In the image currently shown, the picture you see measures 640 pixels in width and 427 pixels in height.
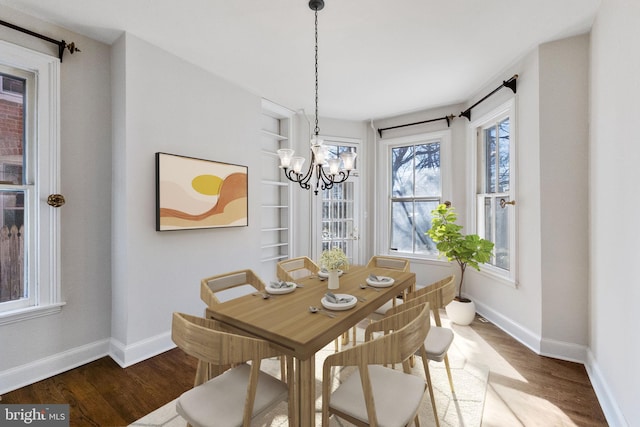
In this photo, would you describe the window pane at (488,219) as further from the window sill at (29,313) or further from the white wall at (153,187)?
the window sill at (29,313)

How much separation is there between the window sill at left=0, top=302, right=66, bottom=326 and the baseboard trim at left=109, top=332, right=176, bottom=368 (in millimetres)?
538

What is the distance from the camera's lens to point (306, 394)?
50.5 inches

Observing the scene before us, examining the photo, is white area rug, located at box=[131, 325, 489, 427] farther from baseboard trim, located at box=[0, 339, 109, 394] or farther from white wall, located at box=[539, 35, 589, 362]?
baseboard trim, located at box=[0, 339, 109, 394]

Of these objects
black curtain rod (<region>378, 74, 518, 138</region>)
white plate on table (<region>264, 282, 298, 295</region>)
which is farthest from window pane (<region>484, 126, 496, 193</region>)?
white plate on table (<region>264, 282, 298, 295</region>)

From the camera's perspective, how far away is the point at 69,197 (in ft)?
7.80

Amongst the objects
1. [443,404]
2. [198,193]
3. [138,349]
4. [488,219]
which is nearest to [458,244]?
[488,219]

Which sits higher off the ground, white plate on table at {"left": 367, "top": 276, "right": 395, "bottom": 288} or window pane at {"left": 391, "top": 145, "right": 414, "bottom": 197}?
window pane at {"left": 391, "top": 145, "right": 414, "bottom": 197}

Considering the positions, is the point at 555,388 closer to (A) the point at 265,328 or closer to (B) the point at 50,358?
(A) the point at 265,328

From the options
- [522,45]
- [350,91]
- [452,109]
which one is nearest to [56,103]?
[350,91]

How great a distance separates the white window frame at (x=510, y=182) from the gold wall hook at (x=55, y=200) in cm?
417

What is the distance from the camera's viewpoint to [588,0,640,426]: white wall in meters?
1.58

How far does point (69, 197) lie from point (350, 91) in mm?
3138

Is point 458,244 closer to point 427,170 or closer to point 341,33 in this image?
point 427,170

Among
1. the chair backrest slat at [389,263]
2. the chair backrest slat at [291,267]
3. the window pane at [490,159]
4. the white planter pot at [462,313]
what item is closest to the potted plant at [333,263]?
the chair backrest slat at [291,267]
